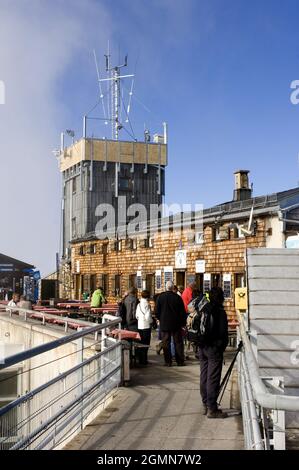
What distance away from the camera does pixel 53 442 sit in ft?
19.5

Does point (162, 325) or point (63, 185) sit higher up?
point (63, 185)

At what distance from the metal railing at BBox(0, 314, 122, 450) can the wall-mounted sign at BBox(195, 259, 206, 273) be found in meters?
11.6

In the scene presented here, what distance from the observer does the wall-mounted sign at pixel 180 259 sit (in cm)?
2478

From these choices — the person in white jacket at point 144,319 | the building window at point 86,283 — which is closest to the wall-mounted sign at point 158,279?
the building window at point 86,283

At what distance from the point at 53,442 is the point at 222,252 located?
16.9 meters

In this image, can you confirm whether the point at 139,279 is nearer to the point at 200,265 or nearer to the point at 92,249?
the point at 200,265

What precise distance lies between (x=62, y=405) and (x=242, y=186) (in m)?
21.3

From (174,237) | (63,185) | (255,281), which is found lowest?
(255,281)

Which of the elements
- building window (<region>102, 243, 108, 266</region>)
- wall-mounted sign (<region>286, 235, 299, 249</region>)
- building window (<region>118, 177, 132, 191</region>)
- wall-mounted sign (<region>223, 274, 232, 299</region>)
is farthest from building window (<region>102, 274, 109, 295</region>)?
building window (<region>118, 177, 132, 191</region>)

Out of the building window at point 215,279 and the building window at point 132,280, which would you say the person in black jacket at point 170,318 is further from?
the building window at point 132,280

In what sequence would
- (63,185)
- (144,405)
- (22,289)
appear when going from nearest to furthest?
(144,405), (22,289), (63,185)

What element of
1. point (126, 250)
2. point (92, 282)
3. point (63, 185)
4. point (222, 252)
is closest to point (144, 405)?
point (222, 252)

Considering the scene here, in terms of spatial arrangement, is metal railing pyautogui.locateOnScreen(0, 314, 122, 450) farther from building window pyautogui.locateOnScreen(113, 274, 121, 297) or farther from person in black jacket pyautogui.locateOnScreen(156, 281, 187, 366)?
building window pyautogui.locateOnScreen(113, 274, 121, 297)
